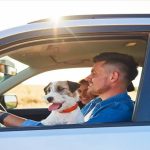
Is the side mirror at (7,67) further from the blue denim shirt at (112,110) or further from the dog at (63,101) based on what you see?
the blue denim shirt at (112,110)

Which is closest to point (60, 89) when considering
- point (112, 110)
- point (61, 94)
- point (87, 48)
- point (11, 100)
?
point (61, 94)

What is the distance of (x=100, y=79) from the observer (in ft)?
11.4

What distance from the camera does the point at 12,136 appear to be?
2789mm

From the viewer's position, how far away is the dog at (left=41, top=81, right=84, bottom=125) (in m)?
3.37

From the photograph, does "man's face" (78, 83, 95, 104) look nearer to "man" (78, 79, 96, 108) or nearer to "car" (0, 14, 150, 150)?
"man" (78, 79, 96, 108)

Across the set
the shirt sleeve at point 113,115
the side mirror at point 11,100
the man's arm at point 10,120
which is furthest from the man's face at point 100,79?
the side mirror at point 11,100

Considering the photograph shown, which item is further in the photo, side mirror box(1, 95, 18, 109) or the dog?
side mirror box(1, 95, 18, 109)

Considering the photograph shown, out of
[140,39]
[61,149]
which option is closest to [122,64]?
[140,39]

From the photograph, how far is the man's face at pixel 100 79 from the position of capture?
3.47m

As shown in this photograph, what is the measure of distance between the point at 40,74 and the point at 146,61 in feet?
6.14

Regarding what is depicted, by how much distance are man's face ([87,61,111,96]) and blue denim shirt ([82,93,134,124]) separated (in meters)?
0.08

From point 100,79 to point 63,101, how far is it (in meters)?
0.29

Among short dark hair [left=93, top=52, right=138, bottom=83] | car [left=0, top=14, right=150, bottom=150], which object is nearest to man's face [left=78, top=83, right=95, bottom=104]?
car [left=0, top=14, right=150, bottom=150]

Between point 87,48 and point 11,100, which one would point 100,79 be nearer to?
point 87,48
